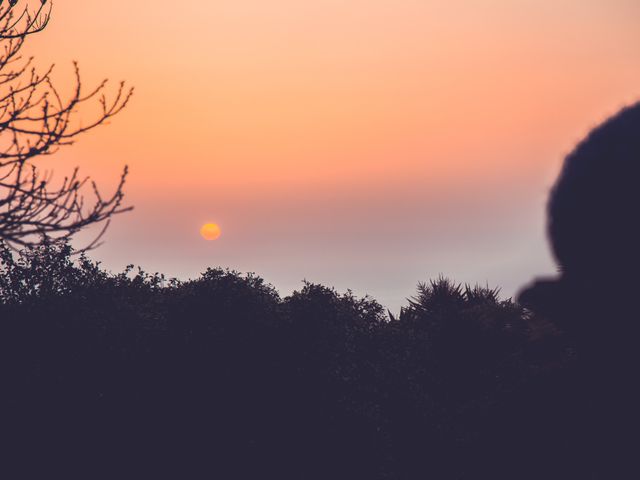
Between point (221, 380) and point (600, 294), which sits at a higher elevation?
point (221, 380)

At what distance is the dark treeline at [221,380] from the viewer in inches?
1008

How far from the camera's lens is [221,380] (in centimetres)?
2683

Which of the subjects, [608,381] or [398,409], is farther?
[398,409]

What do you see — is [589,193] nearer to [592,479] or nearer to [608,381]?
[608,381]

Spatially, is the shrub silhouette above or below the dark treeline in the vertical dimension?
below

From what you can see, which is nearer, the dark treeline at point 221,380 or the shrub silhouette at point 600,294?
the shrub silhouette at point 600,294

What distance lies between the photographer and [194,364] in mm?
27062

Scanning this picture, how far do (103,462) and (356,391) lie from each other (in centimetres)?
842

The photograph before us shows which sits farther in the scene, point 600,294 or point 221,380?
point 221,380

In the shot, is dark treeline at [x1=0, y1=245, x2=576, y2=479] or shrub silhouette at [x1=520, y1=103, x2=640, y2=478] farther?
dark treeline at [x1=0, y1=245, x2=576, y2=479]

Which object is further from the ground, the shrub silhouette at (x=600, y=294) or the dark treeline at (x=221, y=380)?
the dark treeline at (x=221, y=380)

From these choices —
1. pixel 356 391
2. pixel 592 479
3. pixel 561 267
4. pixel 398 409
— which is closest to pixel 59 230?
pixel 561 267

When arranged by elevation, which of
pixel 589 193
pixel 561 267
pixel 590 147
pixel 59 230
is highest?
pixel 59 230

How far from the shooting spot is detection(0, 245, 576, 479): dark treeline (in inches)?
1008
